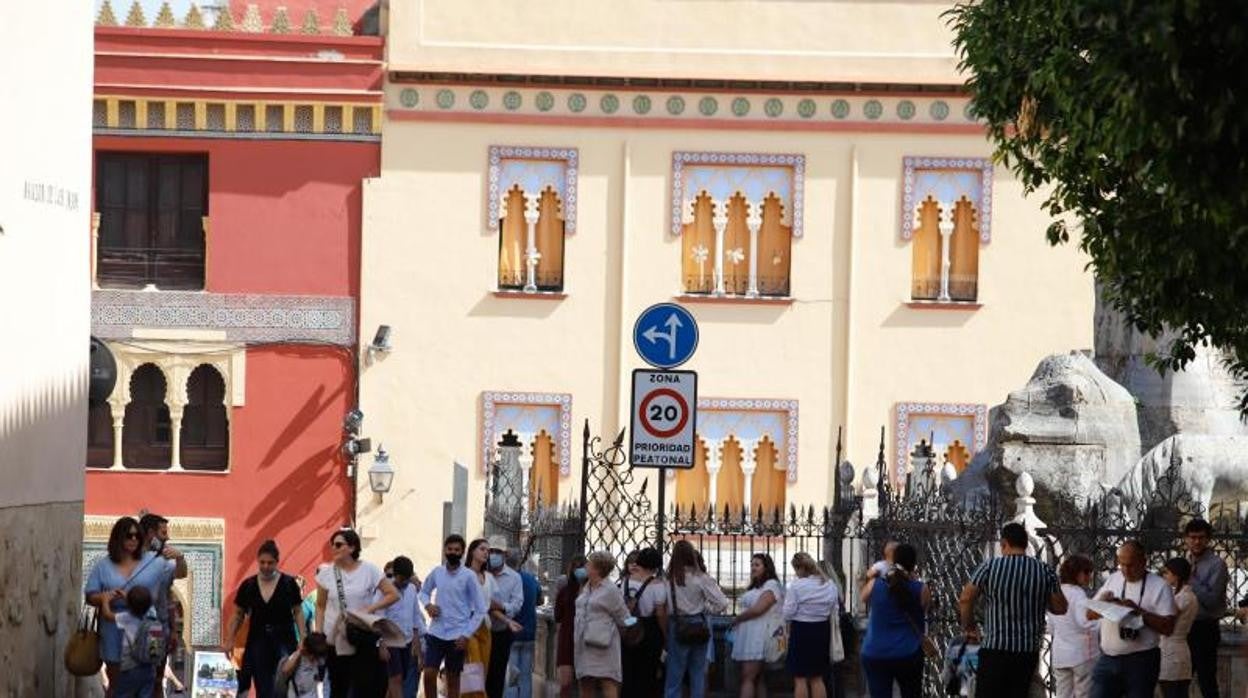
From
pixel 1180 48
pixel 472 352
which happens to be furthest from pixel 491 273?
pixel 1180 48

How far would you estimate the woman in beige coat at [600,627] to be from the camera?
1853cm

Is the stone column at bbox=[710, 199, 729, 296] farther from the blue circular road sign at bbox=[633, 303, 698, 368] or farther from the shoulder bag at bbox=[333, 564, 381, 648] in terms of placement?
the shoulder bag at bbox=[333, 564, 381, 648]

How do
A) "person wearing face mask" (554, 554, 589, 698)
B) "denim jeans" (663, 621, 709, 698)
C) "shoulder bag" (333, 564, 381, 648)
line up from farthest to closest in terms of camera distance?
"denim jeans" (663, 621, 709, 698), "person wearing face mask" (554, 554, 589, 698), "shoulder bag" (333, 564, 381, 648)

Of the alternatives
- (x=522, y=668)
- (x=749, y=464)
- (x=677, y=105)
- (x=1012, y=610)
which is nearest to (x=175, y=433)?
(x=749, y=464)

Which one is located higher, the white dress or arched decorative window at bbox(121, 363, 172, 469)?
arched decorative window at bbox(121, 363, 172, 469)

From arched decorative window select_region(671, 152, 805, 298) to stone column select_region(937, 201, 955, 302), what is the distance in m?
1.93

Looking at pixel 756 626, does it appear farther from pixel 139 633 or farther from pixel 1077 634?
pixel 139 633

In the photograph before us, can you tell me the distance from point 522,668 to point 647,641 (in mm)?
3508

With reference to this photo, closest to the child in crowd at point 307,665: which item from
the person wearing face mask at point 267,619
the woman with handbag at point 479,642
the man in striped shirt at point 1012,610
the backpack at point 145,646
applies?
the person wearing face mask at point 267,619

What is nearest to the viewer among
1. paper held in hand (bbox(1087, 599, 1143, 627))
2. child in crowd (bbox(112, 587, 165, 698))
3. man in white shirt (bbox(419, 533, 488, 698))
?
paper held in hand (bbox(1087, 599, 1143, 627))

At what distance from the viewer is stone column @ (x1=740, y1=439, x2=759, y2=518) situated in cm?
3919

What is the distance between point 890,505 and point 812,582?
7.03ft

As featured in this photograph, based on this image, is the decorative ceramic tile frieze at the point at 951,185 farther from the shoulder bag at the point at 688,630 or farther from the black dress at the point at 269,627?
the black dress at the point at 269,627

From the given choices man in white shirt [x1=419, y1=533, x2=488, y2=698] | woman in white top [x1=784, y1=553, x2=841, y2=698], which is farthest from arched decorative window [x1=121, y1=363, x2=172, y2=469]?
woman in white top [x1=784, y1=553, x2=841, y2=698]
